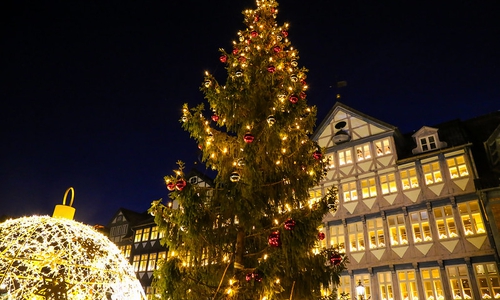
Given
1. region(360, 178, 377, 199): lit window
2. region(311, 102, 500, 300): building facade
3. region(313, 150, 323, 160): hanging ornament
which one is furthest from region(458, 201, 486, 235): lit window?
region(313, 150, 323, 160): hanging ornament

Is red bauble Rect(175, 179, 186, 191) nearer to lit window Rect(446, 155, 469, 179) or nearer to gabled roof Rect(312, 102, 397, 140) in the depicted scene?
lit window Rect(446, 155, 469, 179)

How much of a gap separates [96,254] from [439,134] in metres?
19.9

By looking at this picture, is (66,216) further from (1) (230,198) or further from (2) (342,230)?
(2) (342,230)

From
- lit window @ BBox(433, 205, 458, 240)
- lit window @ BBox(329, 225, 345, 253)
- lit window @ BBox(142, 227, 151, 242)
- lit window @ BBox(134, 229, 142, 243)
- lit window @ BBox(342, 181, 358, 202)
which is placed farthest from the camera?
lit window @ BBox(134, 229, 142, 243)

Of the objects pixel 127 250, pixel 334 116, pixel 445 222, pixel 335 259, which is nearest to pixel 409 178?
pixel 445 222

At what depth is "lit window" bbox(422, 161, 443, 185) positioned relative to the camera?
722 inches

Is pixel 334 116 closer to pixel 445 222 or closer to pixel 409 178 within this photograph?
pixel 409 178

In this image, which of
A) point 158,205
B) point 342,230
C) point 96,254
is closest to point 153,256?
point 342,230

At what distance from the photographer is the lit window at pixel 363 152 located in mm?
20703

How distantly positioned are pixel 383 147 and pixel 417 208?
399 centimetres

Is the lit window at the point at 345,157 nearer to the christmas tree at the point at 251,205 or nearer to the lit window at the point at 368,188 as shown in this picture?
the lit window at the point at 368,188

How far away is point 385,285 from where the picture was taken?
1791 centimetres

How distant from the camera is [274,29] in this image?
36.2 ft

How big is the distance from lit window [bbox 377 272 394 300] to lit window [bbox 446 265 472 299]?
2763 millimetres
